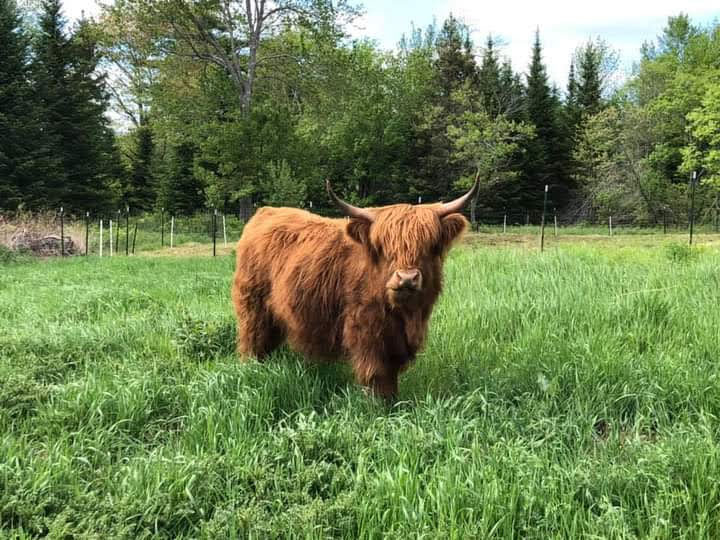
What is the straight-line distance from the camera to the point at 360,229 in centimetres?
359

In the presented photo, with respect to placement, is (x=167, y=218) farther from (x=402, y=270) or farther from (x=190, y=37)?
(x=402, y=270)

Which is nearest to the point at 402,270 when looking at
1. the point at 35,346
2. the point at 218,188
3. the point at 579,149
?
the point at 35,346

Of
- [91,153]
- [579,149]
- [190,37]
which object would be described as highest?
[190,37]

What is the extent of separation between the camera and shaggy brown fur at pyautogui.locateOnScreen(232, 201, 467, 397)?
336 centimetres

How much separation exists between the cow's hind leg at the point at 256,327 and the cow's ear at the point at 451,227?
1.64 metres

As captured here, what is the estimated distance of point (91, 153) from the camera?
26266 millimetres

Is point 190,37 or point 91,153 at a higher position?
point 190,37

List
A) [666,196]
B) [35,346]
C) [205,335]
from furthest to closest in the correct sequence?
1. [666,196]
2. [205,335]
3. [35,346]

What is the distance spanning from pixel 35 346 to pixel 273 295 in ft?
6.92

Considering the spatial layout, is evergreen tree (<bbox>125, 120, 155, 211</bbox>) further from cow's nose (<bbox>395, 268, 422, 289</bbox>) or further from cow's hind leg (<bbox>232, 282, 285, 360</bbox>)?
cow's nose (<bbox>395, 268, 422, 289</bbox>)

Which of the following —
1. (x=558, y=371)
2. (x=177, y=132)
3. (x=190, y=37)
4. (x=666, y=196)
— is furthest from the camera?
(x=666, y=196)

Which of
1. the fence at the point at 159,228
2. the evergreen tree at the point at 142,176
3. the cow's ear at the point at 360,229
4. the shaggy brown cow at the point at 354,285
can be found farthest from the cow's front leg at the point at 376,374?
the evergreen tree at the point at 142,176

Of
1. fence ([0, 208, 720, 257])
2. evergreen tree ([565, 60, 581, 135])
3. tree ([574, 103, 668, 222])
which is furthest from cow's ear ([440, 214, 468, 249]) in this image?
evergreen tree ([565, 60, 581, 135])

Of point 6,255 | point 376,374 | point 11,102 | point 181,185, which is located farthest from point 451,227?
point 181,185
